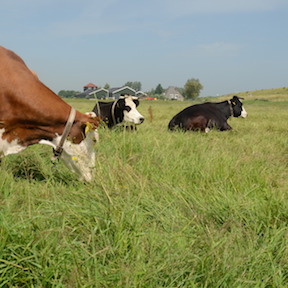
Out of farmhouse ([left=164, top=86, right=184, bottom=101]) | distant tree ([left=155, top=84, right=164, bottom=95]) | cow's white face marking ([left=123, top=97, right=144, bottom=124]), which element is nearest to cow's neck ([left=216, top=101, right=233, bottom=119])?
cow's white face marking ([left=123, top=97, right=144, bottom=124])

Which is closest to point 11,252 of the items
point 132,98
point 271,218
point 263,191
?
point 271,218

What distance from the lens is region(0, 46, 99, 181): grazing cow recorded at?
427 cm

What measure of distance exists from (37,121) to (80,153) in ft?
2.08

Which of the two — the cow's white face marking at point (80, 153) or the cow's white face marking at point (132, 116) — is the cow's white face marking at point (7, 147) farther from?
the cow's white face marking at point (132, 116)

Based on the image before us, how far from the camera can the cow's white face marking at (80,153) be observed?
4480 mm

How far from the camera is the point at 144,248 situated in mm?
2504

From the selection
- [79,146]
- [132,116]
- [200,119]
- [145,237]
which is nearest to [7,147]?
[79,146]

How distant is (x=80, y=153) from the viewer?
4543mm

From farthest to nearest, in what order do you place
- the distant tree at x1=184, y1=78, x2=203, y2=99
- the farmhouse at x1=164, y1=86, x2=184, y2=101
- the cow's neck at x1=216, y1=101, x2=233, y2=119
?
the farmhouse at x1=164, y1=86, x2=184, y2=101, the distant tree at x1=184, y1=78, x2=203, y2=99, the cow's neck at x1=216, y1=101, x2=233, y2=119

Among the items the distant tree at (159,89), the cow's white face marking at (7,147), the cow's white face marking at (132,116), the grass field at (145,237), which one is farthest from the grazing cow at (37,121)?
the distant tree at (159,89)

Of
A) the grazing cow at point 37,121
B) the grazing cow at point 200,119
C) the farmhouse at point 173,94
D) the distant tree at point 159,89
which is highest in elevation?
the distant tree at point 159,89

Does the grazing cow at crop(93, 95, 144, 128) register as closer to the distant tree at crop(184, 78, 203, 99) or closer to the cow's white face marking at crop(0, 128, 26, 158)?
the cow's white face marking at crop(0, 128, 26, 158)

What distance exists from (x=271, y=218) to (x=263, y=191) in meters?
0.97

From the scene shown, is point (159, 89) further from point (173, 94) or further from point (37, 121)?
point (37, 121)
